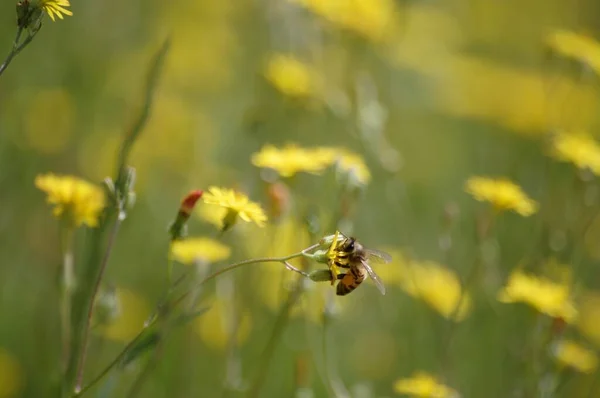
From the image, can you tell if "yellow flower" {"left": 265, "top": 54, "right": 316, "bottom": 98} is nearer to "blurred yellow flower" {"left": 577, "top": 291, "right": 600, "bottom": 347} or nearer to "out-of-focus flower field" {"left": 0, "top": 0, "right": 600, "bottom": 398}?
"out-of-focus flower field" {"left": 0, "top": 0, "right": 600, "bottom": 398}

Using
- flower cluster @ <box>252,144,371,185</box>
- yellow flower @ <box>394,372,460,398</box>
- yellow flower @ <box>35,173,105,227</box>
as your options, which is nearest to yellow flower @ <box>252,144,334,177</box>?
flower cluster @ <box>252,144,371,185</box>

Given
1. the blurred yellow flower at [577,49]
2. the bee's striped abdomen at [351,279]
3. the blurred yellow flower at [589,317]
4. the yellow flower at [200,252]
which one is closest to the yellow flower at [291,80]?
the yellow flower at [200,252]

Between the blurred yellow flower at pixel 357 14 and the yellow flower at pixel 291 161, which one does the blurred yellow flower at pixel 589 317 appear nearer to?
the blurred yellow flower at pixel 357 14

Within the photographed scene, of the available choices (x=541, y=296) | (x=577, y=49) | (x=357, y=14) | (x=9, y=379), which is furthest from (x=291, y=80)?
(x=9, y=379)

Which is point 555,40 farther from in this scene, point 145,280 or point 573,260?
point 145,280

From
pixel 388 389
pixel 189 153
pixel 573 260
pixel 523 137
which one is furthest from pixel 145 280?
pixel 523 137

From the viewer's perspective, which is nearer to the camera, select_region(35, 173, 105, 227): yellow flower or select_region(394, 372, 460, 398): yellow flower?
select_region(35, 173, 105, 227): yellow flower
